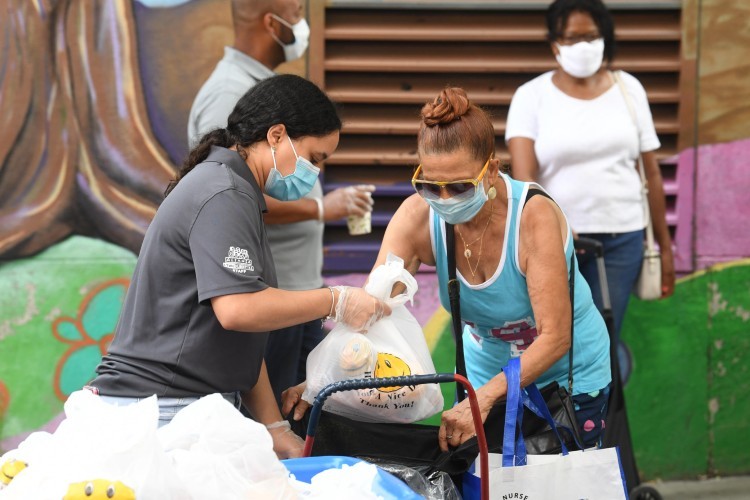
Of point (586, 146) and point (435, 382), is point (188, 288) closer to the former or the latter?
point (435, 382)

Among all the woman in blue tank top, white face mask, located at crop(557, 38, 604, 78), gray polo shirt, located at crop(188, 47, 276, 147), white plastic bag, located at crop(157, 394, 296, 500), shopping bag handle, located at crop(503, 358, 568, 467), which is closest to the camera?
white plastic bag, located at crop(157, 394, 296, 500)

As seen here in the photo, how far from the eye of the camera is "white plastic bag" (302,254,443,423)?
2.67 meters

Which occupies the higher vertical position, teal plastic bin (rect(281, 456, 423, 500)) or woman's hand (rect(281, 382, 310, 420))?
teal plastic bin (rect(281, 456, 423, 500))

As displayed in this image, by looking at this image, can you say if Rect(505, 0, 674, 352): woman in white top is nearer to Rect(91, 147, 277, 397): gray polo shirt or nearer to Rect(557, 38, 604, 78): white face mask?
Rect(557, 38, 604, 78): white face mask

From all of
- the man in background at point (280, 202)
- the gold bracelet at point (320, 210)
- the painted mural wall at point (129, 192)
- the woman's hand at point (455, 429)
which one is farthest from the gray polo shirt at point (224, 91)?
the woman's hand at point (455, 429)

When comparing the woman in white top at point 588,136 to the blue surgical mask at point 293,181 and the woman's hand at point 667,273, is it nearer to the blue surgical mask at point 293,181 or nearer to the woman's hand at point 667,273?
the woman's hand at point 667,273

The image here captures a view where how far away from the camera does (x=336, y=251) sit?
511cm

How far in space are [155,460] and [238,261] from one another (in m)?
0.63

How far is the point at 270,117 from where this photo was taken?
9.42 feet

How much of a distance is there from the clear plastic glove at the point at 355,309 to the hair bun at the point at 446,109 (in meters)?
0.49

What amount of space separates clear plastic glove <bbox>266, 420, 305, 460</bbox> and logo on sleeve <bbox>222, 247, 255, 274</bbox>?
566 millimetres

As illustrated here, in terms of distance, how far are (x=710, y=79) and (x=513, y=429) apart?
3114 mm

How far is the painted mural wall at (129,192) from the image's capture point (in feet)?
16.4

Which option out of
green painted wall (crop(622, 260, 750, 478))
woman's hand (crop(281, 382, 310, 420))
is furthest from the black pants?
green painted wall (crop(622, 260, 750, 478))
